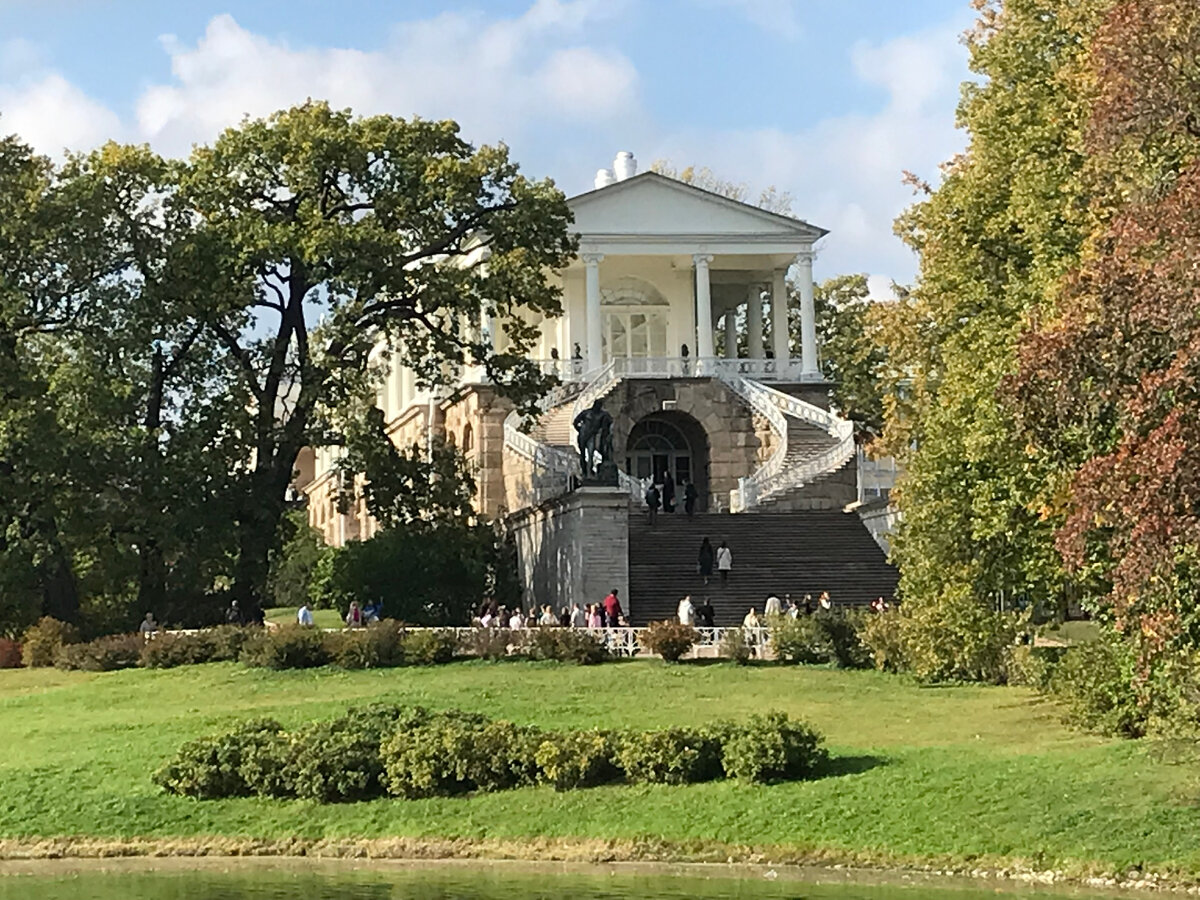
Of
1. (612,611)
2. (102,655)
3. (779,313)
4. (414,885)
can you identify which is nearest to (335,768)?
(414,885)

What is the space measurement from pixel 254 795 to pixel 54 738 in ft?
18.6

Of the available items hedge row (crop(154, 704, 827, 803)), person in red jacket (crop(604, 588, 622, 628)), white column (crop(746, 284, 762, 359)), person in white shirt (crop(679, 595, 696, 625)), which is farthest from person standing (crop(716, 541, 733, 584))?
white column (crop(746, 284, 762, 359))

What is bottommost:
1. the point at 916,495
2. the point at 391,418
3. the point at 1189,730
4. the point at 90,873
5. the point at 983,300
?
the point at 90,873

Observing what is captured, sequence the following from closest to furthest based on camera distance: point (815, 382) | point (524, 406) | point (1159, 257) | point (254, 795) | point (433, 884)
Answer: point (1159, 257)
point (433, 884)
point (254, 795)
point (524, 406)
point (815, 382)

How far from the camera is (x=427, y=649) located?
3200 cm

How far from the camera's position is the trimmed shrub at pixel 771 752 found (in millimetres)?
20953

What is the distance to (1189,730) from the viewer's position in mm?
19641

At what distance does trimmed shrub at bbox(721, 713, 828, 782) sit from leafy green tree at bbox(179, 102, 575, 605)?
20.2 m

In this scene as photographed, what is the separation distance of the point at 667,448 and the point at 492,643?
2312 cm

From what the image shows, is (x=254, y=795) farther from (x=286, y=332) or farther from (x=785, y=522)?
(x=785, y=522)

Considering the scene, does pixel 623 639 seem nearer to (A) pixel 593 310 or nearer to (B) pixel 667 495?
(B) pixel 667 495

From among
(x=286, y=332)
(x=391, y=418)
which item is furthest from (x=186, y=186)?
(x=391, y=418)

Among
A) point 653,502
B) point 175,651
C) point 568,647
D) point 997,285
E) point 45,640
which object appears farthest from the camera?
point 653,502

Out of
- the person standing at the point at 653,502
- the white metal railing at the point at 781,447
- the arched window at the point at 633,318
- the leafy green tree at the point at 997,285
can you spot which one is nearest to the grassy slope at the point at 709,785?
the leafy green tree at the point at 997,285
